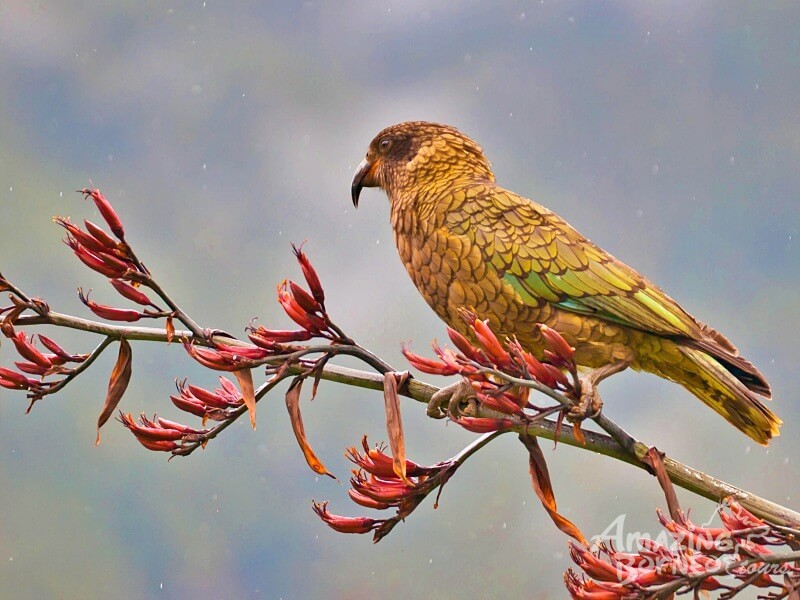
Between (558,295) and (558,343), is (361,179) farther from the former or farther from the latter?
(558,343)

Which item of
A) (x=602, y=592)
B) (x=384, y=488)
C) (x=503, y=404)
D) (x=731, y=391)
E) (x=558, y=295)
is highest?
(x=558, y=295)

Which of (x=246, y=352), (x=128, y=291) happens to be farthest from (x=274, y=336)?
(x=128, y=291)

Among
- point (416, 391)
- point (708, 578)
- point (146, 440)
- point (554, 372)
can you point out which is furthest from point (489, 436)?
point (146, 440)

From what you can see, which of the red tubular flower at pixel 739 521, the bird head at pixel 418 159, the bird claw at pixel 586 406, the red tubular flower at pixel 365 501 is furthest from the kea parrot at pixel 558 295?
the red tubular flower at pixel 739 521

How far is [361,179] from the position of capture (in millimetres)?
2395

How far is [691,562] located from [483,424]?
0.32m

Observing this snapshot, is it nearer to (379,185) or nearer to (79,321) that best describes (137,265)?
(79,321)

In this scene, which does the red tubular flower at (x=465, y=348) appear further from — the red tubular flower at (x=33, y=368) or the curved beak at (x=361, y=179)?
the curved beak at (x=361, y=179)

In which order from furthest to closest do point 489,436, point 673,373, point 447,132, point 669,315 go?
point 447,132 < point 673,373 < point 669,315 < point 489,436

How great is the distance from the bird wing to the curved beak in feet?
1.18

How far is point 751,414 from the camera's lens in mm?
1879

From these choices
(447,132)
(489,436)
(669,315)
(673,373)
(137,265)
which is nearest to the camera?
(137,265)

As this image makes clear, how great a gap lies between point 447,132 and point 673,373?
840 millimetres

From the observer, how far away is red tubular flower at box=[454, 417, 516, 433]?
48.7 inches
